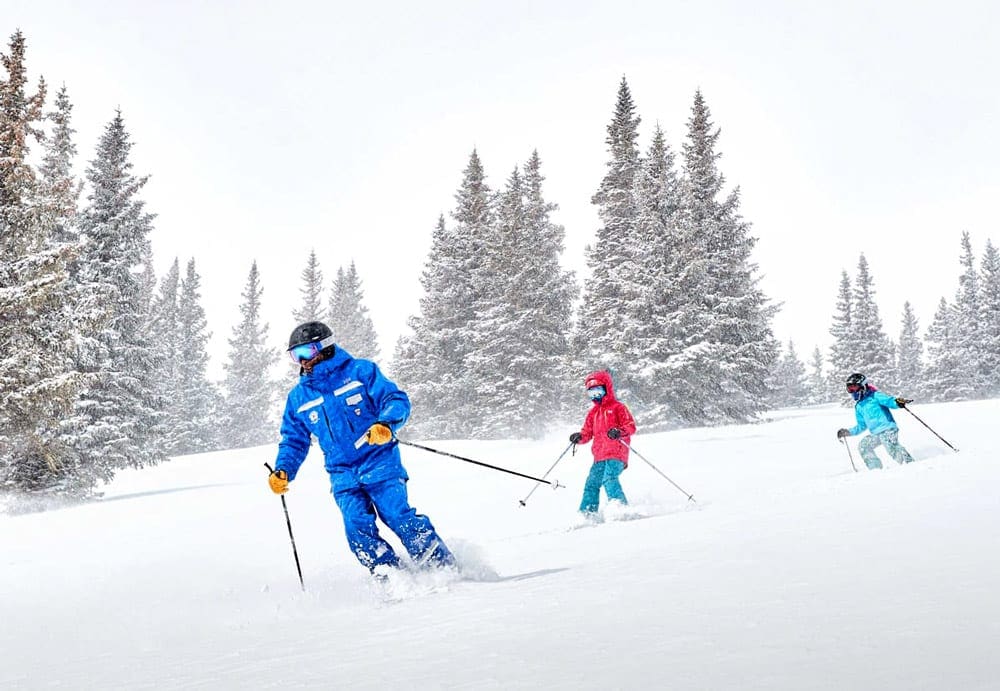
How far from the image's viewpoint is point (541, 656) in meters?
2.51

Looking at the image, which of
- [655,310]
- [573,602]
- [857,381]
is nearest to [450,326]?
[655,310]

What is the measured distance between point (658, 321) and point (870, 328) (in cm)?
2973

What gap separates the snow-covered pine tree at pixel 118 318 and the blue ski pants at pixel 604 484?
17045mm

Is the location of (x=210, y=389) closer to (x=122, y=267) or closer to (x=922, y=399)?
(x=122, y=267)

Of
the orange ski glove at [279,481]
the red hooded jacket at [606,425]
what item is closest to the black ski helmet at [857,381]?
the red hooded jacket at [606,425]

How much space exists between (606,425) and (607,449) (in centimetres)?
34

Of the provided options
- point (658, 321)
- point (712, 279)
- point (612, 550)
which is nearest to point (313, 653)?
point (612, 550)

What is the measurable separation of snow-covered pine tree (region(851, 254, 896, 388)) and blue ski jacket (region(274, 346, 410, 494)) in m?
47.6

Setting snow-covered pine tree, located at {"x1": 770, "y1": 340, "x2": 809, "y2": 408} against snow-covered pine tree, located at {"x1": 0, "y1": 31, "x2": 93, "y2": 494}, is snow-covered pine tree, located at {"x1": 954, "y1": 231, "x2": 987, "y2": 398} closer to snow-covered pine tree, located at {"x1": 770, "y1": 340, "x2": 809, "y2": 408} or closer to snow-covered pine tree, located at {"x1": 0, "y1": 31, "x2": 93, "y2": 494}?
snow-covered pine tree, located at {"x1": 770, "y1": 340, "x2": 809, "y2": 408}

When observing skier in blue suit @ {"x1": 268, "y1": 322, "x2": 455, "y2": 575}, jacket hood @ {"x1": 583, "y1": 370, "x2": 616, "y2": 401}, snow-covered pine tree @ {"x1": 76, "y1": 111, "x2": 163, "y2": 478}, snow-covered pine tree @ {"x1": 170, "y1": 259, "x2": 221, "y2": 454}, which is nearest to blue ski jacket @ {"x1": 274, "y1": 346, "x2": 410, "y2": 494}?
skier in blue suit @ {"x1": 268, "y1": 322, "x2": 455, "y2": 575}

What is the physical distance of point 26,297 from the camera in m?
14.0

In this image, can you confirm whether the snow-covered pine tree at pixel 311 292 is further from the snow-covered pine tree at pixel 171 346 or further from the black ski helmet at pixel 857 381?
the black ski helmet at pixel 857 381

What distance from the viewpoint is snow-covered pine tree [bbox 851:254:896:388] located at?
46.1m

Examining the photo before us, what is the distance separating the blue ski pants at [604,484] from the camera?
30.2ft
